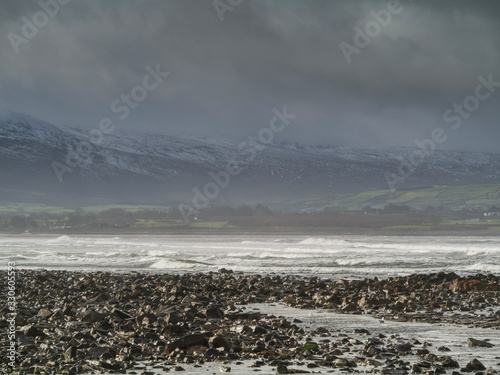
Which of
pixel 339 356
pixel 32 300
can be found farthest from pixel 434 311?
pixel 32 300

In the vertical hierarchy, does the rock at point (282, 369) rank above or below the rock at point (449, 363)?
below

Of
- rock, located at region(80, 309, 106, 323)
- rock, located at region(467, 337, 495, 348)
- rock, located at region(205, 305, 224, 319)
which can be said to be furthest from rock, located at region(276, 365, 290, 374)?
rock, located at region(80, 309, 106, 323)

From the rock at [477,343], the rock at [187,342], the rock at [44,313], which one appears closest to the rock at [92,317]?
the rock at [44,313]

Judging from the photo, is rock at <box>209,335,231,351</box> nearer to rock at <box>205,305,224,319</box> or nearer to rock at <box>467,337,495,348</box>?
rock at <box>205,305,224,319</box>

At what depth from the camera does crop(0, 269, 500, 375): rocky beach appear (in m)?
11.2

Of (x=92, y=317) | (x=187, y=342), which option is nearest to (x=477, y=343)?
(x=187, y=342)

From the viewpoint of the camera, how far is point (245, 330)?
45.9 feet

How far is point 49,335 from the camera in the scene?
1392 cm

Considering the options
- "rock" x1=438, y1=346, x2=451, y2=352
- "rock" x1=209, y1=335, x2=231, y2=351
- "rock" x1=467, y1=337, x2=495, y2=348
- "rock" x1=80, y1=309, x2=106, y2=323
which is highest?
"rock" x1=80, y1=309, x2=106, y2=323

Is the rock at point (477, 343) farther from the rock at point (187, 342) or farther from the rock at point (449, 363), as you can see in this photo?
the rock at point (187, 342)

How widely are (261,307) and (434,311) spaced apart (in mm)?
4938

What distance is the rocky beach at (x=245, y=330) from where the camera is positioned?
36.7 ft

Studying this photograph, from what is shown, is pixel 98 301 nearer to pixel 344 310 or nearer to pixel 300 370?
pixel 344 310

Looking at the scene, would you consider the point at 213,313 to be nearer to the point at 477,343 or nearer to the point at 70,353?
the point at 70,353
